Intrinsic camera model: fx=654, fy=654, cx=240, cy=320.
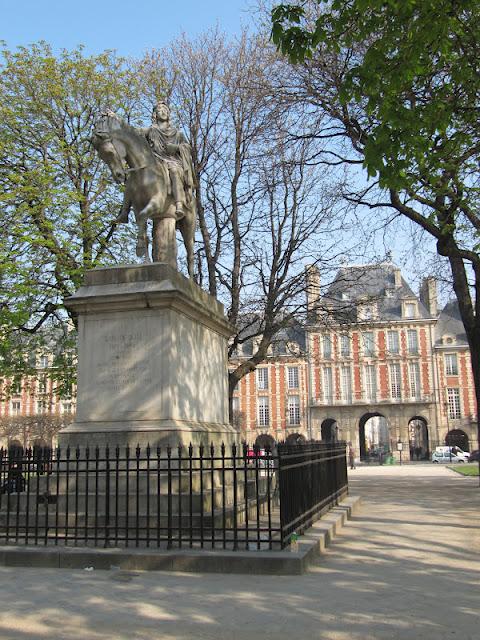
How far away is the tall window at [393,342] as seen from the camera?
229 ft

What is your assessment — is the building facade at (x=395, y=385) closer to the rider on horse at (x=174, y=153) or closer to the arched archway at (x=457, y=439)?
the arched archway at (x=457, y=439)

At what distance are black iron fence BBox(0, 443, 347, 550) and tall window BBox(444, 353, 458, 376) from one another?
63.9 metres

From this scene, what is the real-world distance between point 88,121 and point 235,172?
5210 mm

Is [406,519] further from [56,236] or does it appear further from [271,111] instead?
[56,236]

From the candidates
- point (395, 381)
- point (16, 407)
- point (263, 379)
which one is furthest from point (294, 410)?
point (16, 407)

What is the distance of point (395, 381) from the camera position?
6950 cm

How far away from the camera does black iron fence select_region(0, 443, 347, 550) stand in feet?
22.6

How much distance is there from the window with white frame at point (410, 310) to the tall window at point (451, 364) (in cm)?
557

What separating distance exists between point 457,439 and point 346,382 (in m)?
13.0

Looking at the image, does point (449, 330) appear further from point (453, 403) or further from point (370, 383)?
point (370, 383)

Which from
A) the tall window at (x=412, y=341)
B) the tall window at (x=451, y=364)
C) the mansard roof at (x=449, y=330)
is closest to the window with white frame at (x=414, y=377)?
the tall window at (x=412, y=341)

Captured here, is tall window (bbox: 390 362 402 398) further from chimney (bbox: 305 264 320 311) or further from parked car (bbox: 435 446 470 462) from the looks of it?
chimney (bbox: 305 264 320 311)

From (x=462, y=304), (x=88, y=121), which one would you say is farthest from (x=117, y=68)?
(x=462, y=304)

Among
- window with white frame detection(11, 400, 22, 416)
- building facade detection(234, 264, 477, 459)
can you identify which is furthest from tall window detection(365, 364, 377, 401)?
window with white frame detection(11, 400, 22, 416)
